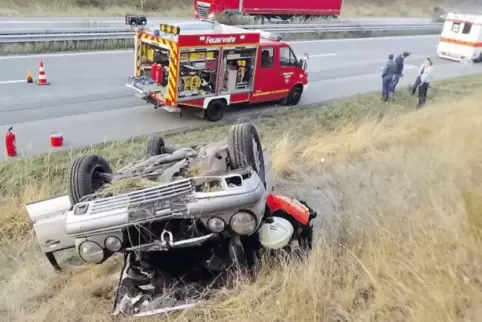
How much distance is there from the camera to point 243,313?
3670 millimetres

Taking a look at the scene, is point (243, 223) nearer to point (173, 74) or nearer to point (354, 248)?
point (354, 248)

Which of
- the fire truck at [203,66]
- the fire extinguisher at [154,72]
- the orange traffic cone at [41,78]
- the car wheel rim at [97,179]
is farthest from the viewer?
the orange traffic cone at [41,78]

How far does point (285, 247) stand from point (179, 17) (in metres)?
26.1

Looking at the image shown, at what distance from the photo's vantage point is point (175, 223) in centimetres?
400

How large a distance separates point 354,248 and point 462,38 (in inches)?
858

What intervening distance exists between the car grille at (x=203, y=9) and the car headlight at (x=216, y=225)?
22.4m

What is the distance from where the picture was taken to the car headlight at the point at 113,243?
12.7 ft

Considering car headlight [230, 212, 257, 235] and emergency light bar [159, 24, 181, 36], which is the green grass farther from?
car headlight [230, 212, 257, 235]

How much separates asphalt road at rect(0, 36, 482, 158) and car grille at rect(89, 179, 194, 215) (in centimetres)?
578

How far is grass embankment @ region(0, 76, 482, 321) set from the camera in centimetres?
344

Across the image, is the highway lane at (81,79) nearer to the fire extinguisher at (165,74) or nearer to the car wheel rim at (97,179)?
the fire extinguisher at (165,74)

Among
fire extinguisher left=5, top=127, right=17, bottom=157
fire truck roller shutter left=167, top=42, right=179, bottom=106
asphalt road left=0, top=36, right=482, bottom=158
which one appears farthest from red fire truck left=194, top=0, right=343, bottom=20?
fire extinguisher left=5, top=127, right=17, bottom=157

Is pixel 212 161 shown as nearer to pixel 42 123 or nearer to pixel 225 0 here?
pixel 42 123

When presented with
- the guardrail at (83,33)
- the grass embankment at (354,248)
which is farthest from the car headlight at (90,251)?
the guardrail at (83,33)
